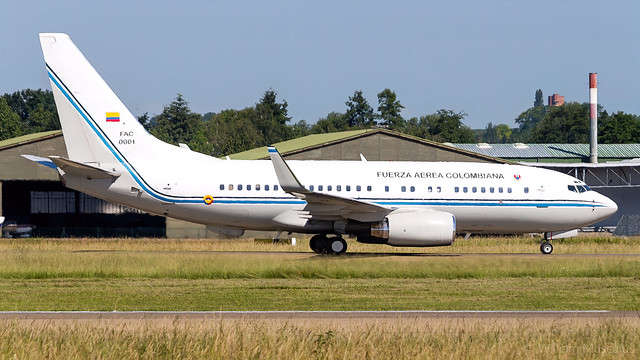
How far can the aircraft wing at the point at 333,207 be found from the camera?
29688 mm

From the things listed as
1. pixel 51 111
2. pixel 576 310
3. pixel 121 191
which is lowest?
pixel 576 310

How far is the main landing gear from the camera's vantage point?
106 ft

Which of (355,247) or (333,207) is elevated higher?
(333,207)

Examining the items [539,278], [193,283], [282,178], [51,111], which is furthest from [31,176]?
[51,111]

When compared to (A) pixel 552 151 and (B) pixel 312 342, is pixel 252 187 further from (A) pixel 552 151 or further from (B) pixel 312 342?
(A) pixel 552 151

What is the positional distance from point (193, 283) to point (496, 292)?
8.22 meters

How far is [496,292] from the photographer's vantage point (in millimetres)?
22312

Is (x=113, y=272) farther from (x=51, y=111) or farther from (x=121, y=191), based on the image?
(x=51, y=111)

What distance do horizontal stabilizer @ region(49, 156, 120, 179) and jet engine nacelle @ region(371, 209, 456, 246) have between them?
9.96 metres

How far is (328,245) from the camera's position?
3259cm

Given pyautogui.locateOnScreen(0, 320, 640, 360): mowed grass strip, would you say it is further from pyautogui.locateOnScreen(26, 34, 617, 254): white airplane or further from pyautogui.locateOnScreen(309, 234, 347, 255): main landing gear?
pyautogui.locateOnScreen(309, 234, 347, 255): main landing gear

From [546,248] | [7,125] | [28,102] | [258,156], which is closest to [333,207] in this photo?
[546,248]

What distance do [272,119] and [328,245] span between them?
112m

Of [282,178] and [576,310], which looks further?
[282,178]
